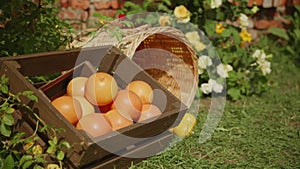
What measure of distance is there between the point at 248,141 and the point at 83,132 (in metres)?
0.91

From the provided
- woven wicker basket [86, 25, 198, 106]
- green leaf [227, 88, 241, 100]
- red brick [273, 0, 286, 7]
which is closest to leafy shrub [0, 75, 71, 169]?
woven wicker basket [86, 25, 198, 106]

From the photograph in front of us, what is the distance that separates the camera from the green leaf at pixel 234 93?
2453 mm

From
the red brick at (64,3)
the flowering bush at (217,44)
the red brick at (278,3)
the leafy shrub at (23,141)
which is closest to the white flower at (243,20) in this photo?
the flowering bush at (217,44)

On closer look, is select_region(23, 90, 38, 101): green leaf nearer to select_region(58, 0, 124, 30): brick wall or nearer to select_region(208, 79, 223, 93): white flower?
select_region(208, 79, 223, 93): white flower

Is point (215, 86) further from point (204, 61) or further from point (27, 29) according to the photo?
point (27, 29)

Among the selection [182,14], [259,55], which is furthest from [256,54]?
[182,14]

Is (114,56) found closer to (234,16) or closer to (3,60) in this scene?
(3,60)

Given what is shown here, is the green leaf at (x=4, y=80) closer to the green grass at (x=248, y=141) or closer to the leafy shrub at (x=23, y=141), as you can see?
the leafy shrub at (x=23, y=141)

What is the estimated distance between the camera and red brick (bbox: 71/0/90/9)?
290 centimetres

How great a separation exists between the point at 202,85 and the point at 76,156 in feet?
4.30

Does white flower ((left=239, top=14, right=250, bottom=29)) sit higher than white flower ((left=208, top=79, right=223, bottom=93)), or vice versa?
white flower ((left=239, top=14, right=250, bottom=29))

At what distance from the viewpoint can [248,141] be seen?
1.86m

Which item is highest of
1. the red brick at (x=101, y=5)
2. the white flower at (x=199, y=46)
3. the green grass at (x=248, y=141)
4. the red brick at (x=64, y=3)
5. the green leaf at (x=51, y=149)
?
the red brick at (x=64, y=3)

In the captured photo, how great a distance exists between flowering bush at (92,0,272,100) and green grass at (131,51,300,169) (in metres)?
0.13
